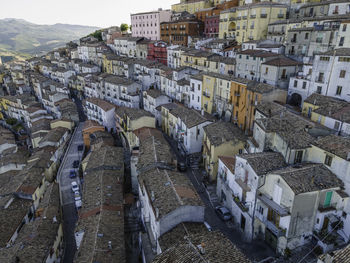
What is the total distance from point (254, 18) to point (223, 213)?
57532 mm

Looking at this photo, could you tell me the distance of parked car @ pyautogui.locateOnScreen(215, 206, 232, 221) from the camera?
3338 centimetres

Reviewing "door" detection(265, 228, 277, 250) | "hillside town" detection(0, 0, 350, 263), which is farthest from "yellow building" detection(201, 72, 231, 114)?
"door" detection(265, 228, 277, 250)

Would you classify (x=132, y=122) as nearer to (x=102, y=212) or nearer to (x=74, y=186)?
(x=74, y=186)

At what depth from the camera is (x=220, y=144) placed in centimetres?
3888

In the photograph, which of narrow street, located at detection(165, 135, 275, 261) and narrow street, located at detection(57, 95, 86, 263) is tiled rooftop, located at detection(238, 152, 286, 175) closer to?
narrow street, located at detection(165, 135, 275, 261)

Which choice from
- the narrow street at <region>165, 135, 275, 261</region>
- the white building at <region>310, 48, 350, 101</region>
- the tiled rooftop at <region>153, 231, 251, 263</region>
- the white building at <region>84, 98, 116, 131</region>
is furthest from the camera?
the white building at <region>84, 98, 116, 131</region>

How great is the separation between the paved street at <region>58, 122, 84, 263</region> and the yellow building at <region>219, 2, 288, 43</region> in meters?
53.2

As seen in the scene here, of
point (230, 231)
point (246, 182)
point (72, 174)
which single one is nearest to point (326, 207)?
point (246, 182)

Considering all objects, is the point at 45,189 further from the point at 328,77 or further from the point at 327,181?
the point at 328,77

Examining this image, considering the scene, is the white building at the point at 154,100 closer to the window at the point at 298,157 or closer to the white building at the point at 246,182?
the white building at the point at 246,182

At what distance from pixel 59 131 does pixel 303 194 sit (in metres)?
59.5

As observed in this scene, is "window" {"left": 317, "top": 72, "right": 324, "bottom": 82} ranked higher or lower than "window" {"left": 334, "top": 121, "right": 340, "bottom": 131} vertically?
higher

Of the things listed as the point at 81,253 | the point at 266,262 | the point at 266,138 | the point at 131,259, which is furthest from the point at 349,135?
the point at 81,253

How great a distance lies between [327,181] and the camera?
2484cm
